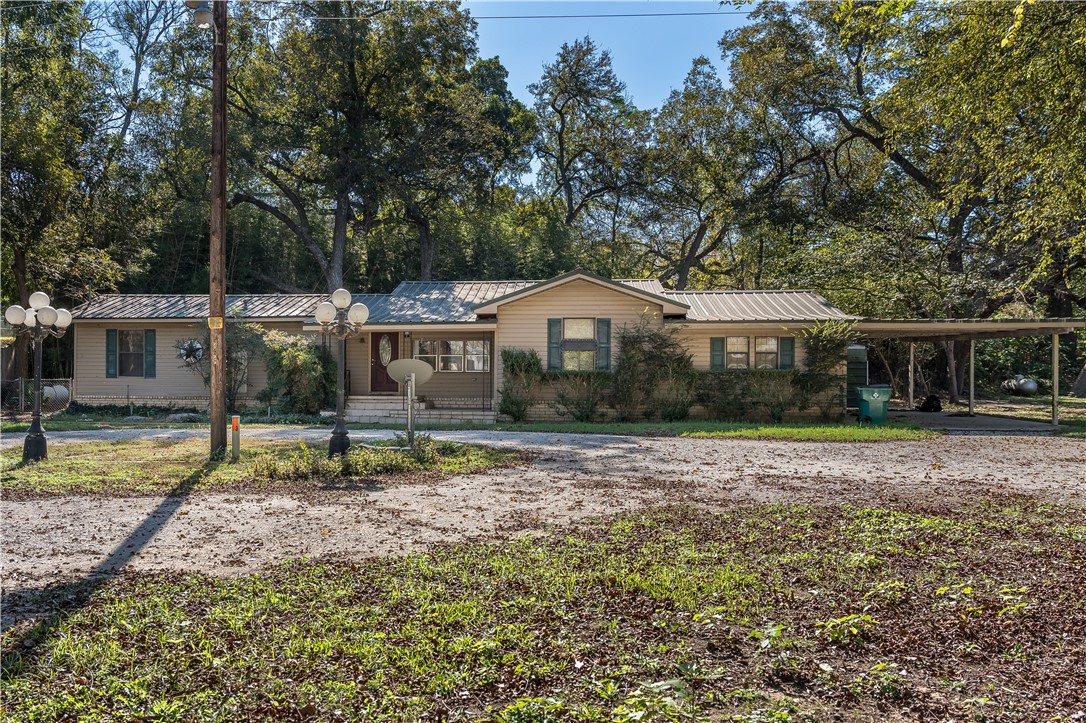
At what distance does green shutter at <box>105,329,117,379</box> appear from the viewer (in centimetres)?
2098

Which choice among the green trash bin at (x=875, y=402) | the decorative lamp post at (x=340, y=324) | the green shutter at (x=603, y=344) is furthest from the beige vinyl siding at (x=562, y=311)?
the decorative lamp post at (x=340, y=324)

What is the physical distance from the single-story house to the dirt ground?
634cm

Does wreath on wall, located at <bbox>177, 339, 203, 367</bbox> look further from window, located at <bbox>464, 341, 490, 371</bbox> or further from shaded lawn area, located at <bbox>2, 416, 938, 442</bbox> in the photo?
window, located at <bbox>464, 341, 490, 371</bbox>

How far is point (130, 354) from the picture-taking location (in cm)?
2106

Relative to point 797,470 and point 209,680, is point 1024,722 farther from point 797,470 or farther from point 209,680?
point 797,470

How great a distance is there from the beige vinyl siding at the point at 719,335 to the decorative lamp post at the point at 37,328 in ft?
44.2

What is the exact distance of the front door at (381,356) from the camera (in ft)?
67.1

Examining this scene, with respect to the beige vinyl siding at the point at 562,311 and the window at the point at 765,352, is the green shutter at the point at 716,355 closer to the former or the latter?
the window at the point at 765,352

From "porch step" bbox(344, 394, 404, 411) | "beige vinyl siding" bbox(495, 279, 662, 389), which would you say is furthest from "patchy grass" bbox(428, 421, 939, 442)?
"porch step" bbox(344, 394, 404, 411)

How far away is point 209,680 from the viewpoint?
3.15 meters

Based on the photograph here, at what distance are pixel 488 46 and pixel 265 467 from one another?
89.1 feet

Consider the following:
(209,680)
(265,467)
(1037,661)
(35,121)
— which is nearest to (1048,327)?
(1037,661)

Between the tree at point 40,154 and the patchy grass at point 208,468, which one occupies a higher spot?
the tree at point 40,154

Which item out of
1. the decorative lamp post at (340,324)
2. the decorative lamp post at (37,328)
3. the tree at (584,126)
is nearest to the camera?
the decorative lamp post at (340,324)
